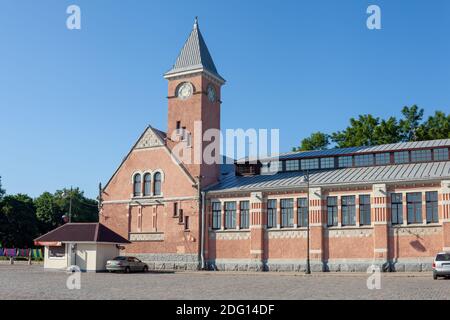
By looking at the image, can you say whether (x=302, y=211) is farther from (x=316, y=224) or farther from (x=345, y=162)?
(x=345, y=162)

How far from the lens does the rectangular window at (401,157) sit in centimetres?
4653

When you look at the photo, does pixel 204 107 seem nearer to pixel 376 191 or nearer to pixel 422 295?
pixel 376 191

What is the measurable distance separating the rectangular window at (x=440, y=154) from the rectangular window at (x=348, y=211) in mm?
8053

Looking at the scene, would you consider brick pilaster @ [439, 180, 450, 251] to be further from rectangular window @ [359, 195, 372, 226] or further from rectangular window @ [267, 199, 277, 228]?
rectangular window @ [267, 199, 277, 228]

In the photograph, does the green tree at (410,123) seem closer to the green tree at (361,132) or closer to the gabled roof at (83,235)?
the green tree at (361,132)

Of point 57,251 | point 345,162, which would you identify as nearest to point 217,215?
point 345,162

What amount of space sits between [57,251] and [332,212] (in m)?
23.1

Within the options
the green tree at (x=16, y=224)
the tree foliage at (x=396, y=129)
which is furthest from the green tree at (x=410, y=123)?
the green tree at (x=16, y=224)

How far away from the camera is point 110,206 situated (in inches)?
2146

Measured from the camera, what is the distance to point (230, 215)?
48875 mm

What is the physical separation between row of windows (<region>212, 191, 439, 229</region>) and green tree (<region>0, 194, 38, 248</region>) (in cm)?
4706

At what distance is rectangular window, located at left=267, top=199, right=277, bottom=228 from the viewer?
1842 inches

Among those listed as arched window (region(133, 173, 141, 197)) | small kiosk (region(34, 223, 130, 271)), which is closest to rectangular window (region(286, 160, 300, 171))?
arched window (region(133, 173, 141, 197))
